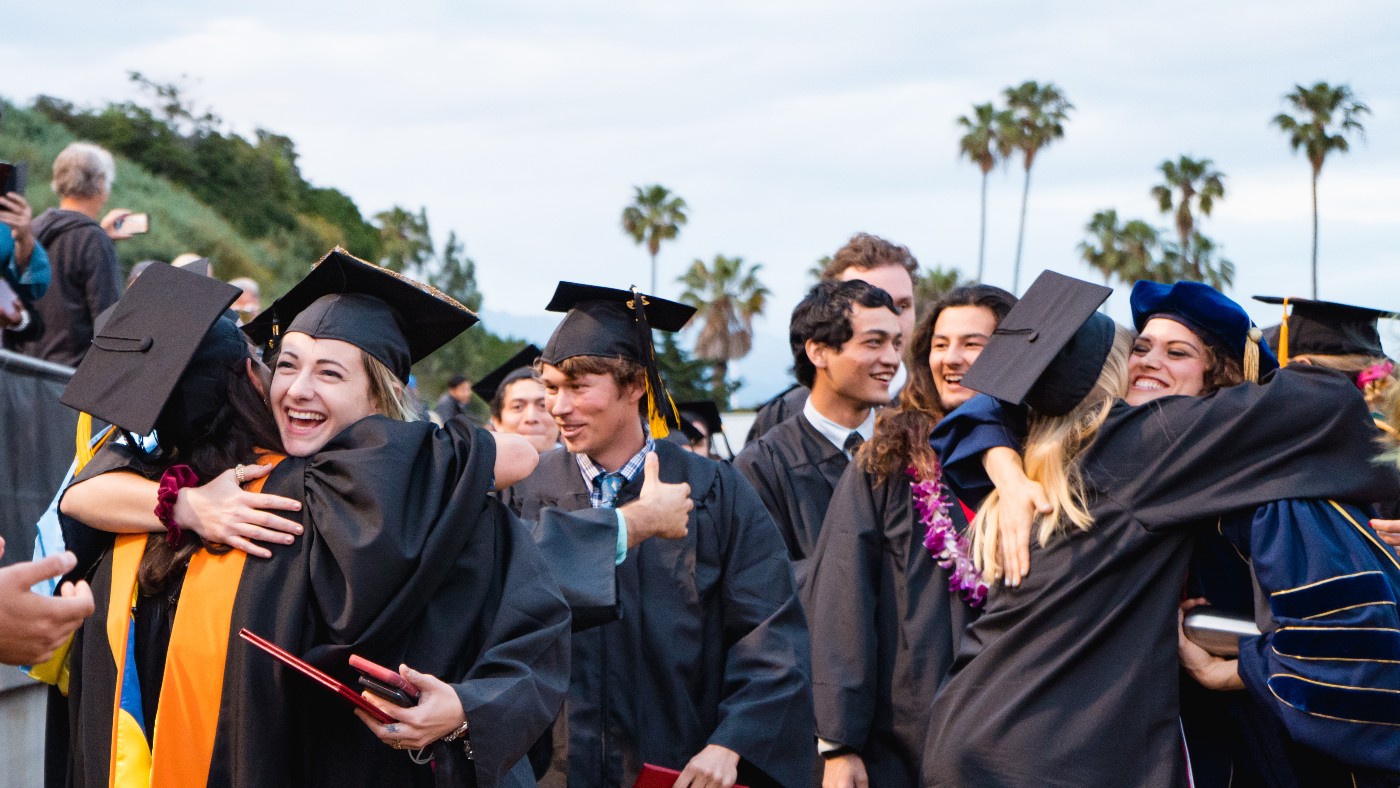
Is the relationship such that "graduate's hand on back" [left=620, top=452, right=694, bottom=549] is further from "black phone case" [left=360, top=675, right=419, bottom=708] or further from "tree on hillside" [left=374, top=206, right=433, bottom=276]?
"tree on hillside" [left=374, top=206, right=433, bottom=276]

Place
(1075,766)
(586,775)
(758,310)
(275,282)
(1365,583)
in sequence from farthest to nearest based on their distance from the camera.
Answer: (758,310) < (275,282) < (586,775) < (1075,766) < (1365,583)

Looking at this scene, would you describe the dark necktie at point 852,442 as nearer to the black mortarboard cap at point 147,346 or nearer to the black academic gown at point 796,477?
the black academic gown at point 796,477

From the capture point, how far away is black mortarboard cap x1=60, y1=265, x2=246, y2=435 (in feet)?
10.0

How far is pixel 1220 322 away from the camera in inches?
153

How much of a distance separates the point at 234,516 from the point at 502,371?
498 cm

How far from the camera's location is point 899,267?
682 centimetres

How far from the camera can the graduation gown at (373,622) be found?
2.95m

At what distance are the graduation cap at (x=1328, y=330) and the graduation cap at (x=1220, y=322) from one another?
4.33 feet

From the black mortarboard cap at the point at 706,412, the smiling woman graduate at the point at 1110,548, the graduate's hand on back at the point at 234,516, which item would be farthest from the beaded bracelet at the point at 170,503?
the black mortarboard cap at the point at 706,412

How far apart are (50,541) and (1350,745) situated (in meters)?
3.34

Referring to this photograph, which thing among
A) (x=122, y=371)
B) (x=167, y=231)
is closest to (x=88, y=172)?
(x=122, y=371)

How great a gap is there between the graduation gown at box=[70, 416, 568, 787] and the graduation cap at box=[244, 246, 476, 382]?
35cm

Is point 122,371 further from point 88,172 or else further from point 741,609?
point 88,172

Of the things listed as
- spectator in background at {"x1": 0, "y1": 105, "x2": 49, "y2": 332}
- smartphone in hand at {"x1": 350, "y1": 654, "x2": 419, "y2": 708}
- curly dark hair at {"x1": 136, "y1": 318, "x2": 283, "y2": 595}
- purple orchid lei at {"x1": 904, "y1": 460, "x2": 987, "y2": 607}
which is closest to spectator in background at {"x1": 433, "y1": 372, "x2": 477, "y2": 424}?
spectator in background at {"x1": 0, "y1": 105, "x2": 49, "y2": 332}
